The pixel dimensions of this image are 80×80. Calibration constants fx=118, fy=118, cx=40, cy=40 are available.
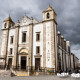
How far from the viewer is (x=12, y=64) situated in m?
27.7

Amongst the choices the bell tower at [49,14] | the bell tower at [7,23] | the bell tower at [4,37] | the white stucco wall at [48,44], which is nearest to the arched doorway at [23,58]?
the bell tower at [4,37]

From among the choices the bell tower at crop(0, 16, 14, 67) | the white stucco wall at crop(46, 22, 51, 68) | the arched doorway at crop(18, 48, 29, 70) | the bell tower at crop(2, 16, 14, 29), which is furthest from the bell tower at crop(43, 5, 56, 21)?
the bell tower at crop(0, 16, 14, 67)

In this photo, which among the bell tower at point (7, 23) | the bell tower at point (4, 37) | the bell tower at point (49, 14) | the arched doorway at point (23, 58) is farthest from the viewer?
the bell tower at point (7, 23)

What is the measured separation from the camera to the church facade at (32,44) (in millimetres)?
24453

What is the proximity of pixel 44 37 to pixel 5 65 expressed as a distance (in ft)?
39.1

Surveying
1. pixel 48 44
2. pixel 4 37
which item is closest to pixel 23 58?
pixel 48 44

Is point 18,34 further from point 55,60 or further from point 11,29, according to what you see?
point 55,60

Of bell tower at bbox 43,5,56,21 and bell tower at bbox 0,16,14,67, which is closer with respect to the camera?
bell tower at bbox 43,5,56,21

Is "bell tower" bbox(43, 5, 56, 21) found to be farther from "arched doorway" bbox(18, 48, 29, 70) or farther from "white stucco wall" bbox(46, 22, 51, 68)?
"arched doorway" bbox(18, 48, 29, 70)

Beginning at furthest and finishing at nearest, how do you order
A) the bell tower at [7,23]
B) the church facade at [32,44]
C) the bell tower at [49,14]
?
the bell tower at [7,23] < the bell tower at [49,14] < the church facade at [32,44]

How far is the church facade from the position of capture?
24453mm

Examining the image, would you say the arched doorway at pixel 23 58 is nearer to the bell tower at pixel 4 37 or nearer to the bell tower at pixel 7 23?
the bell tower at pixel 4 37

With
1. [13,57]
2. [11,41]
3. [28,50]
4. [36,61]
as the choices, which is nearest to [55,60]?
[36,61]

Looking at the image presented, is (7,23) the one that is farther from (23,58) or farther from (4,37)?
(23,58)
